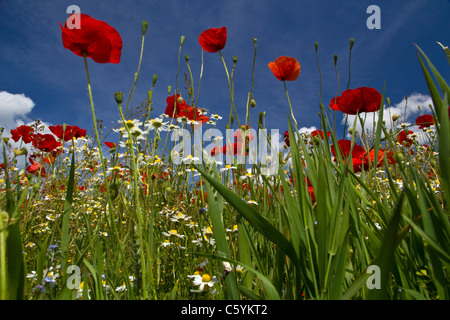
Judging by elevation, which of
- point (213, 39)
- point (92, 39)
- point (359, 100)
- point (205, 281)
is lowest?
point (205, 281)

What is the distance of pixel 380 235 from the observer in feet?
2.76

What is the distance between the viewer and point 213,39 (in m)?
2.10

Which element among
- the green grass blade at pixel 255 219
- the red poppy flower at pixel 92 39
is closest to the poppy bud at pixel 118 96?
the red poppy flower at pixel 92 39

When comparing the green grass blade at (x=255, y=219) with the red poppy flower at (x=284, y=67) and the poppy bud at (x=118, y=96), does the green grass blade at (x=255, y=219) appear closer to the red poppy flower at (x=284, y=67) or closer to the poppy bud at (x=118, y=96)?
the poppy bud at (x=118, y=96)

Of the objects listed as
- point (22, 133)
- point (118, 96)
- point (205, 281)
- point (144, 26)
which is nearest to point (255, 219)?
point (205, 281)

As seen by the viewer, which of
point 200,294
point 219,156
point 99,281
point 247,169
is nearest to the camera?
point 99,281

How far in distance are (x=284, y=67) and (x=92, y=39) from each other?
4.04ft

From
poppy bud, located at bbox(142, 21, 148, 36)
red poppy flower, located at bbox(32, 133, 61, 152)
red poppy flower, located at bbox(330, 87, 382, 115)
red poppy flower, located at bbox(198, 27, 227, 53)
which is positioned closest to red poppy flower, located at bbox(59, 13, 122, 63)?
poppy bud, located at bbox(142, 21, 148, 36)

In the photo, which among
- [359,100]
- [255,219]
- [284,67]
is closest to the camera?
[255,219]

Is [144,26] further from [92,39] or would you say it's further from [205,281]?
[205,281]

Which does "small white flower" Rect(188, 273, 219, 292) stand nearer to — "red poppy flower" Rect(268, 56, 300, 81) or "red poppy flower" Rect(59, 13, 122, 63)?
"red poppy flower" Rect(59, 13, 122, 63)

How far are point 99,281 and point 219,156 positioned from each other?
1.49 meters
